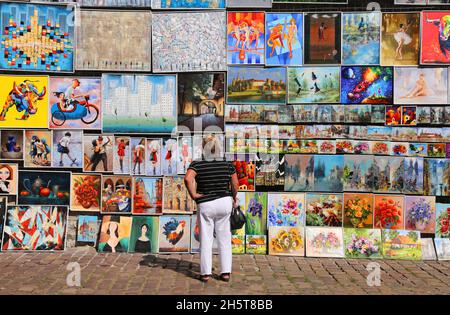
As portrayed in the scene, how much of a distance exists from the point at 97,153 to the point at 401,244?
470cm

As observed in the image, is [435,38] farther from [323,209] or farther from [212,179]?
[212,179]

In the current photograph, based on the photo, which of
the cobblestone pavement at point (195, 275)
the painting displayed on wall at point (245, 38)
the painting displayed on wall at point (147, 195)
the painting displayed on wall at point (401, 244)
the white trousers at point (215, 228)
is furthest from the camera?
the painting displayed on wall at point (147, 195)

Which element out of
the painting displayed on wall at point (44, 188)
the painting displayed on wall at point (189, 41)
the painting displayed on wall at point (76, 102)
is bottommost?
the painting displayed on wall at point (44, 188)

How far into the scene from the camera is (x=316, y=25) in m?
7.52

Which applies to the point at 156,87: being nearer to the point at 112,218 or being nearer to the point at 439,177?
the point at 112,218

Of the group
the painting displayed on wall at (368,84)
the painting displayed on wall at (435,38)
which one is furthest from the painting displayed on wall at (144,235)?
the painting displayed on wall at (435,38)

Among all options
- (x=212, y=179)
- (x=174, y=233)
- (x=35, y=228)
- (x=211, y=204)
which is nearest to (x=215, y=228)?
(x=211, y=204)

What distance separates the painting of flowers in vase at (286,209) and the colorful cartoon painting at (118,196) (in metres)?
Result: 2.12

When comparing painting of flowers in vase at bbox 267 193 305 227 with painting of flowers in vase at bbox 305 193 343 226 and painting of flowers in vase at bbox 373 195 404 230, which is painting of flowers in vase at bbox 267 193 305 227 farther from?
painting of flowers in vase at bbox 373 195 404 230

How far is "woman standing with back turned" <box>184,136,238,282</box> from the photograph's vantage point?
20.0 ft

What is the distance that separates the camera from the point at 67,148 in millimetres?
7707

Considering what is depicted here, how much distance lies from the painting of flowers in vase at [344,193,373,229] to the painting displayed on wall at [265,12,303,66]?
7.15 ft

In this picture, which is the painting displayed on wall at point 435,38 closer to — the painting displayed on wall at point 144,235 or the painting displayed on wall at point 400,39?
the painting displayed on wall at point 400,39

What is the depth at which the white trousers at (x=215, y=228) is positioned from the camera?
6078mm
